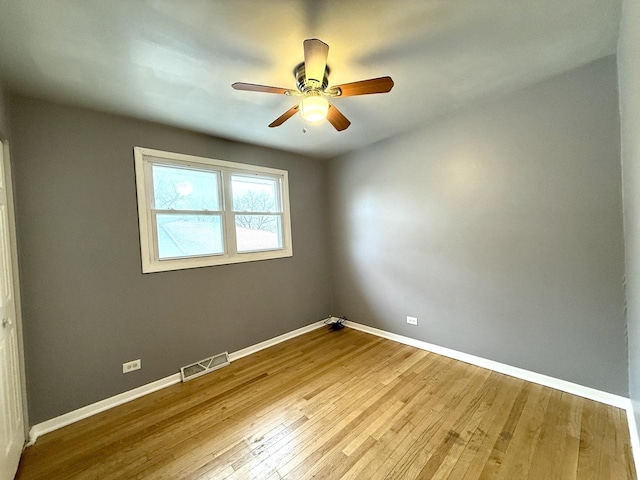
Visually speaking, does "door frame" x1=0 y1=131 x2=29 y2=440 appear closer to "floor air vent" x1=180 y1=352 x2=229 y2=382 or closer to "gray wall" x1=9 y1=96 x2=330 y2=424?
"gray wall" x1=9 y1=96 x2=330 y2=424

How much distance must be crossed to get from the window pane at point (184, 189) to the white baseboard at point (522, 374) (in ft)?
9.22

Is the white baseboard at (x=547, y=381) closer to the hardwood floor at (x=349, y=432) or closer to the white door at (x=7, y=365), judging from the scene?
the hardwood floor at (x=349, y=432)

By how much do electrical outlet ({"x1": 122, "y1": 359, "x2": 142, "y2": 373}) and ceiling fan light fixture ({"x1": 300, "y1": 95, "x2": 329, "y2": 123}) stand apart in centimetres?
264

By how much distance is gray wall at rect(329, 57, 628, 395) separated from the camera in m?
1.92

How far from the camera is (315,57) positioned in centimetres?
138

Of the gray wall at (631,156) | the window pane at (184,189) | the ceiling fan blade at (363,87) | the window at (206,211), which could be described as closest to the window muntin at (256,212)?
the window at (206,211)

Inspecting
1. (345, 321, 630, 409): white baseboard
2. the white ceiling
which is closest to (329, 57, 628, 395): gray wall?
(345, 321, 630, 409): white baseboard

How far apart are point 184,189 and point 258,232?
1001mm

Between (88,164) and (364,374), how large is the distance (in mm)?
3163

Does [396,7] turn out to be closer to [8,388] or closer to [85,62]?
[85,62]

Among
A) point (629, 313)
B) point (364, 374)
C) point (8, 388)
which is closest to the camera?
point (8, 388)

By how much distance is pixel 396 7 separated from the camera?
1.32 m

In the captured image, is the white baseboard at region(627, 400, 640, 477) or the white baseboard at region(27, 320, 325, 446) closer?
the white baseboard at region(627, 400, 640, 477)

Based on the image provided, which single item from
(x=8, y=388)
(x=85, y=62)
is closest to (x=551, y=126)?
(x=85, y=62)
